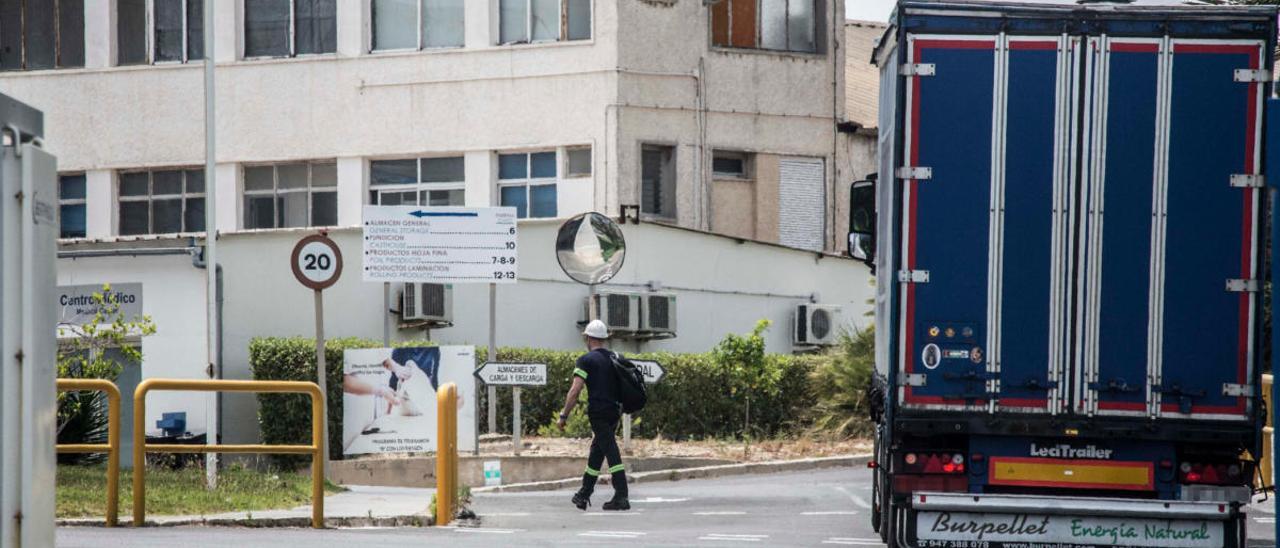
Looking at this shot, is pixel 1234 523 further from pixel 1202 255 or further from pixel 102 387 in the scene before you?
pixel 102 387

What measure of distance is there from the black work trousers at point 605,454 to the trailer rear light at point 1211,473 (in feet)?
22.3

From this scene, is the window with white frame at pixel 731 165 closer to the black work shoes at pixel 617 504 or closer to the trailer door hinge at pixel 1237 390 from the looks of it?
the black work shoes at pixel 617 504

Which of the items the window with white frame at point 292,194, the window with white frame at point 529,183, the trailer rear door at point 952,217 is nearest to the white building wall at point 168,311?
the window with white frame at point 529,183

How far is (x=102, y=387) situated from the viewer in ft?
46.6

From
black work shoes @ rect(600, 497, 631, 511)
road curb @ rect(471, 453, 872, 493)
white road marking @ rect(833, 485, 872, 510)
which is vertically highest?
black work shoes @ rect(600, 497, 631, 511)

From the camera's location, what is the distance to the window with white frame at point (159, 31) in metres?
37.2

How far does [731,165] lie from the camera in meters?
36.1

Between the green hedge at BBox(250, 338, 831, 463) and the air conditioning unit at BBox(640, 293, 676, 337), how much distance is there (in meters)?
4.15

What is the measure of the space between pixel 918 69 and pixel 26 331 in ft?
25.4

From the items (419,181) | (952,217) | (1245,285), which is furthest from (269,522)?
(419,181)

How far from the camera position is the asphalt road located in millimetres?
13578

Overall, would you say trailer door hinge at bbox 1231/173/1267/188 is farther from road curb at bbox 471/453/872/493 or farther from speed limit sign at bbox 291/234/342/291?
road curb at bbox 471/453/872/493

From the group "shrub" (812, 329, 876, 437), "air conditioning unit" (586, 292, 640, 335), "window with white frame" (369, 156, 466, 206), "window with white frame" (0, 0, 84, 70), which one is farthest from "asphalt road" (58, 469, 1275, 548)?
"window with white frame" (0, 0, 84, 70)

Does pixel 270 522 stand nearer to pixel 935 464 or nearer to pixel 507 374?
pixel 935 464
